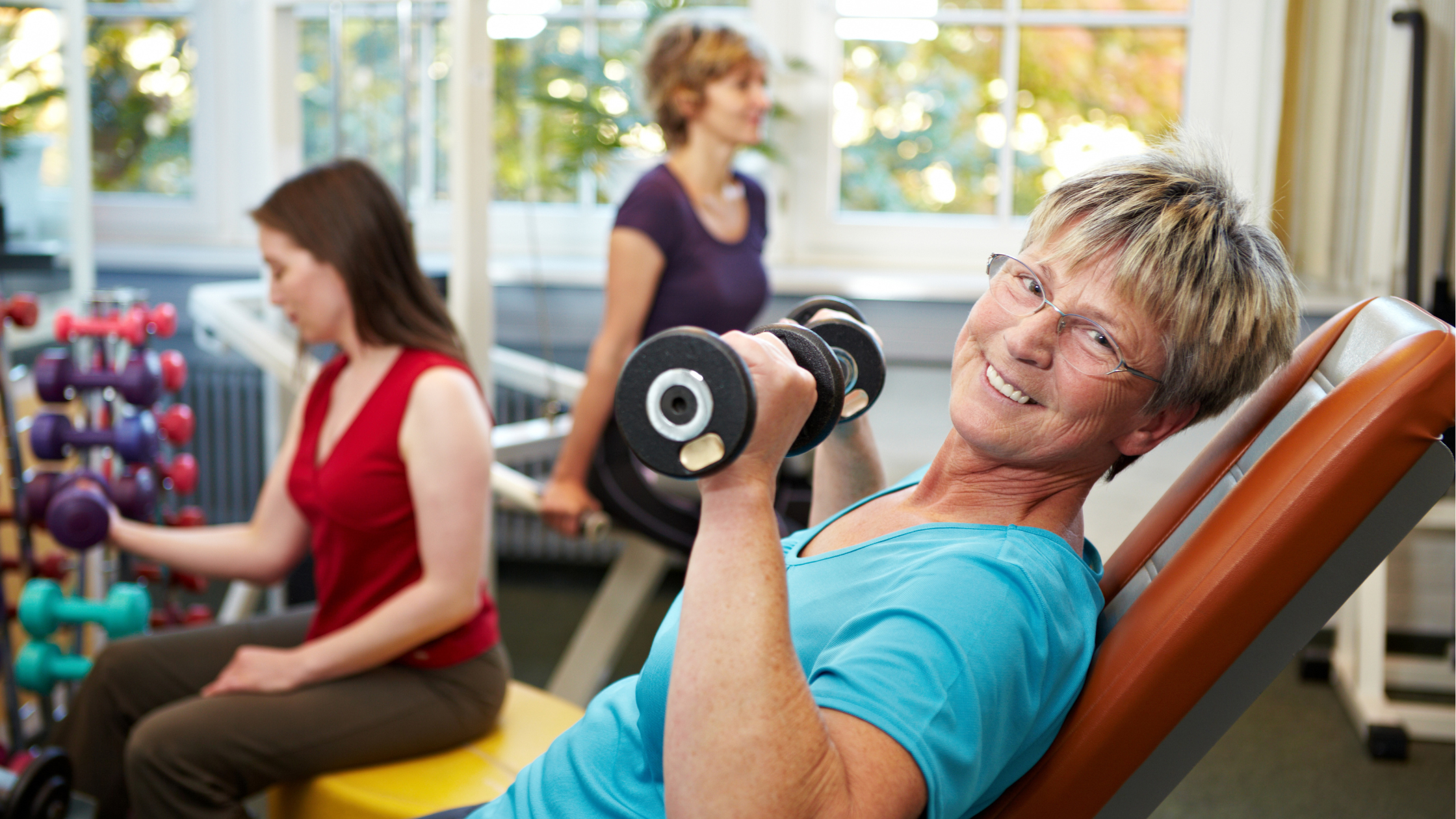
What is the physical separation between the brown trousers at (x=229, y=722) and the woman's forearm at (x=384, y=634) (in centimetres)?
3

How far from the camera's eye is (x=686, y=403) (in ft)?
2.09

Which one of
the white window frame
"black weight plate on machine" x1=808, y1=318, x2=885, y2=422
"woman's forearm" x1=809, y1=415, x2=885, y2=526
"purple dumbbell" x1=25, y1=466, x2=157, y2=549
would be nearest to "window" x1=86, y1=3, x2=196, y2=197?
the white window frame

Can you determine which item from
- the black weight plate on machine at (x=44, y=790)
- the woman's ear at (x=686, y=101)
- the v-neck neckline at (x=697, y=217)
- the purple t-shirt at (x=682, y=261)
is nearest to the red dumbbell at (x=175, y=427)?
the black weight plate on machine at (x=44, y=790)

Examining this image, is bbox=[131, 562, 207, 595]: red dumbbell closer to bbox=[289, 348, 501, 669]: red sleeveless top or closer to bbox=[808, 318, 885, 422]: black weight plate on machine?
bbox=[289, 348, 501, 669]: red sleeveless top

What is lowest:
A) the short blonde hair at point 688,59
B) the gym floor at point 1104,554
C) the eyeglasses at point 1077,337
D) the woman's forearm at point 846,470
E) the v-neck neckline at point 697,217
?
the gym floor at point 1104,554

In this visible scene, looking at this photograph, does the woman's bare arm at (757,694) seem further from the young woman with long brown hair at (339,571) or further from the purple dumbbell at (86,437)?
the purple dumbbell at (86,437)

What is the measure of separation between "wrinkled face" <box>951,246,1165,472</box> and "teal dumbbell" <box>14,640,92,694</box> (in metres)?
1.49

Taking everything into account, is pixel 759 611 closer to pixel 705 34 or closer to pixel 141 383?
pixel 141 383

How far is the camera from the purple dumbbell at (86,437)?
1749 mm

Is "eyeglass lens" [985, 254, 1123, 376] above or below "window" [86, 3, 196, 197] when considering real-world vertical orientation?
below

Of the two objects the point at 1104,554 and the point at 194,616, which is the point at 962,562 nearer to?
the point at 194,616

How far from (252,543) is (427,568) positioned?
444 millimetres

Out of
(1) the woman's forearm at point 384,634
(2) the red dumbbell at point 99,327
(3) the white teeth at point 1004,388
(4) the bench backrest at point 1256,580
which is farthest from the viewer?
(2) the red dumbbell at point 99,327

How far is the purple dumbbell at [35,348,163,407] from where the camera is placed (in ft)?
5.78
